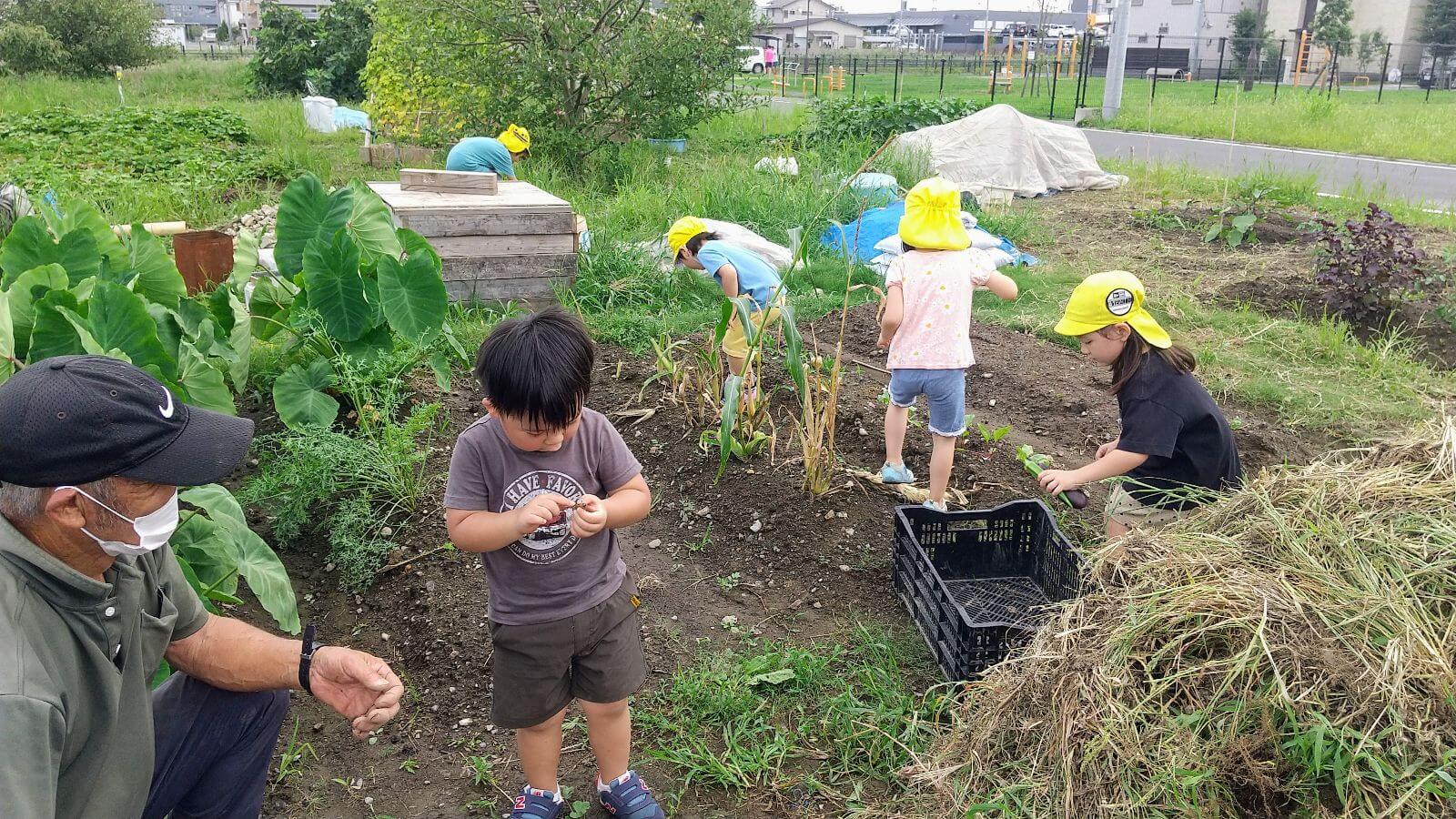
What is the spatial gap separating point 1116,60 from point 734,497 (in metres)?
17.7

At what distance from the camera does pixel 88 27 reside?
22344 mm

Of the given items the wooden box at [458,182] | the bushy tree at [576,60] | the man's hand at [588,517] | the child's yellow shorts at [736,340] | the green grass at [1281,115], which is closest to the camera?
the man's hand at [588,517]

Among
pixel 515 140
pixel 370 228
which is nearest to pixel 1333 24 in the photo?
pixel 515 140

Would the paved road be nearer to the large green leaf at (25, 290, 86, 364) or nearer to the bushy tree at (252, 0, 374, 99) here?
the large green leaf at (25, 290, 86, 364)

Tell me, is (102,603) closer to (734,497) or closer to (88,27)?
(734,497)

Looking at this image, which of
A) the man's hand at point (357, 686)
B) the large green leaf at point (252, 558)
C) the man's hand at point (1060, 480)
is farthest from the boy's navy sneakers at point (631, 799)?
the man's hand at point (1060, 480)

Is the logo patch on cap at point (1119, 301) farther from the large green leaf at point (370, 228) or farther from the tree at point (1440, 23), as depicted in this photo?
the tree at point (1440, 23)

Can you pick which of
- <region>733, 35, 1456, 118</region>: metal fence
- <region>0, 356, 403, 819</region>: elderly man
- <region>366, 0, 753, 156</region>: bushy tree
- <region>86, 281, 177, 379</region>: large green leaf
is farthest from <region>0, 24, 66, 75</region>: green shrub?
<region>0, 356, 403, 819</region>: elderly man

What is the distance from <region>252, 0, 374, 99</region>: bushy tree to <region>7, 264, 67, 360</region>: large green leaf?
1850 cm

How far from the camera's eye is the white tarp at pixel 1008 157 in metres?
11.0

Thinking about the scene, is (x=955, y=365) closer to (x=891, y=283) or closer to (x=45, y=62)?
(x=891, y=283)

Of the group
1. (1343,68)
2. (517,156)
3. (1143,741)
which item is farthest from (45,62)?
(1343,68)

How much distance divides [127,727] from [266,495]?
6.63 feet

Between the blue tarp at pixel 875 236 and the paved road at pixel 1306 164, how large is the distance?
14.1 feet
